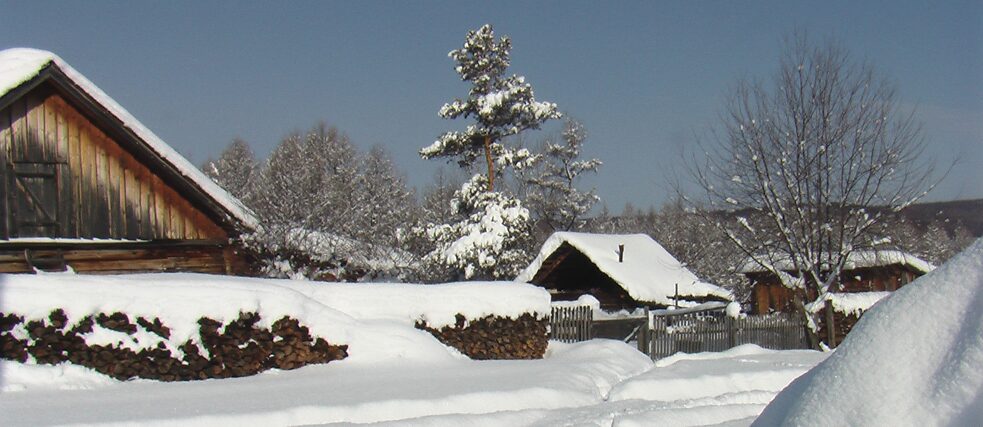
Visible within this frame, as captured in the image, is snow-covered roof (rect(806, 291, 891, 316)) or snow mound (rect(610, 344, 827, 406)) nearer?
snow mound (rect(610, 344, 827, 406))

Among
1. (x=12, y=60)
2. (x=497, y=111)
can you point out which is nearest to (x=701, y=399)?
(x=12, y=60)

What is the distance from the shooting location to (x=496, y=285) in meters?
16.0

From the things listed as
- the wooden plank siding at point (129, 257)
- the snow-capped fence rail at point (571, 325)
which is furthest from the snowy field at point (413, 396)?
the wooden plank siding at point (129, 257)

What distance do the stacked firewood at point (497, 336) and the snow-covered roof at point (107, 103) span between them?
5.41 metres

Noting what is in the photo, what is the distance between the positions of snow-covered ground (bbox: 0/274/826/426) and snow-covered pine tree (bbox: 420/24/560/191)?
21221 millimetres

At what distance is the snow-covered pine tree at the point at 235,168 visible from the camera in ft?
242

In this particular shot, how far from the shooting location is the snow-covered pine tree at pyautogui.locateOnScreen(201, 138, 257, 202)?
7381 cm

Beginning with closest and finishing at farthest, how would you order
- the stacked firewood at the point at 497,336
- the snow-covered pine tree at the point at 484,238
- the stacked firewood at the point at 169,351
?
the stacked firewood at the point at 169,351 → the stacked firewood at the point at 497,336 → the snow-covered pine tree at the point at 484,238

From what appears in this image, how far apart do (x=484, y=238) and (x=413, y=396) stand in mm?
24128

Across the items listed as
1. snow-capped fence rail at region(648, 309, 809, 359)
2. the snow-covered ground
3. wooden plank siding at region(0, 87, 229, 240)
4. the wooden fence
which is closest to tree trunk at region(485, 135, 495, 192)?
the wooden fence

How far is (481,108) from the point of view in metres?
36.4

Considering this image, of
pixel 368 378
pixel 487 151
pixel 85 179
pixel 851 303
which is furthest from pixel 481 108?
pixel 368 378

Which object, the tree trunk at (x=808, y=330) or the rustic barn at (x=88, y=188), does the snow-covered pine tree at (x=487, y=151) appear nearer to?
the tree trunk at (x=808, y=330)

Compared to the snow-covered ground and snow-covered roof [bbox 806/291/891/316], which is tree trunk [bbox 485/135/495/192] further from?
the snow-covered ground
